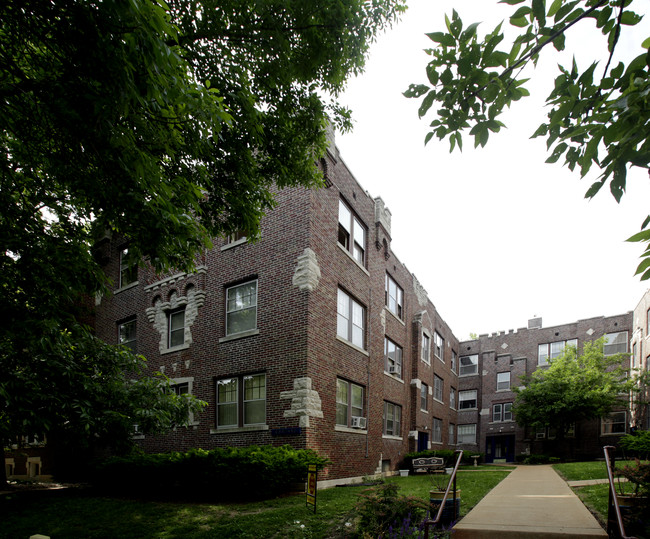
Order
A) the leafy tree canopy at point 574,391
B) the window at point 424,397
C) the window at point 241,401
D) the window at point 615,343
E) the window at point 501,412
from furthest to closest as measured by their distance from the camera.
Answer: the window at point 501,412 < the window at point 615,343 < the leafy tree canopy at point 574,391 < the window at point 424,397 < the window at point 241,401

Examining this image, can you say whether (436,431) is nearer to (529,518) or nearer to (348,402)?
(348,402)

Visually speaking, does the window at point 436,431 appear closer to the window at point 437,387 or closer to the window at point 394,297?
the window at point 437,387

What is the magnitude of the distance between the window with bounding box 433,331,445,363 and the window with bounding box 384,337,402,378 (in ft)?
25.0

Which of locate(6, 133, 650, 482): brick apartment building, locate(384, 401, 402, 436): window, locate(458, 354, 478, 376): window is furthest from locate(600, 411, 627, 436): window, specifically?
locate(384, 401, 402, 436): window

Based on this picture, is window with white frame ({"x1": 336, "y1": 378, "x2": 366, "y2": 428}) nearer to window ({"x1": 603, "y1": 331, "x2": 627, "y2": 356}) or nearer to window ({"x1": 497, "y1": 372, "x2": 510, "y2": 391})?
window ({"x1": 603, "y1": 331, "x2": 627, "y2": 356})

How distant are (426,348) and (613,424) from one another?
57.8ft

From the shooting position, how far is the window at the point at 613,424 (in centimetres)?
3544

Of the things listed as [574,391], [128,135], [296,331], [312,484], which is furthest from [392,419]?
[128,135]

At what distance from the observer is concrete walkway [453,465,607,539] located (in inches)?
270

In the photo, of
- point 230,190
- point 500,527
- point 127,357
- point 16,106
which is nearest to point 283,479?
point 127,357

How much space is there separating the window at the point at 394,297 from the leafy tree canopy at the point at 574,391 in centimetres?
1514

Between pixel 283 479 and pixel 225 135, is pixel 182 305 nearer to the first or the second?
pixel 283 479

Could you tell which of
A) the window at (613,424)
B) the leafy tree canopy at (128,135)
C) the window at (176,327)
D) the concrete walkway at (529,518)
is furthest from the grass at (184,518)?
the window at (613,424)

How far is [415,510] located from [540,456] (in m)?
29.7
